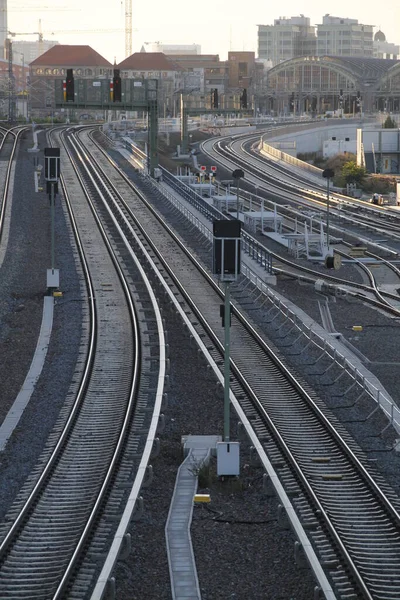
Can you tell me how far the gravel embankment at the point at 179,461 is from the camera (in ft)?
28.1

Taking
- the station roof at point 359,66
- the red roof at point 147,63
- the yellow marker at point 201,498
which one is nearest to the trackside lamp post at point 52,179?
the yellow marker at point 201,498

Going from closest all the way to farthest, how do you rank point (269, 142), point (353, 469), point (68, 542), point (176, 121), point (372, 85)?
point (68, 542) → point (353, 469) → point (269, 142) → point (176, 121) → point (372, 85)

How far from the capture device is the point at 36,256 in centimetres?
2822

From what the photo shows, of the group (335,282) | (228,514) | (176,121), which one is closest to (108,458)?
(228,514)

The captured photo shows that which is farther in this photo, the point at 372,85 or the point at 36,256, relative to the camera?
the point at 372,85

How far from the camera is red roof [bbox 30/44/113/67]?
14838cm

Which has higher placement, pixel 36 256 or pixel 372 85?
pixel 372 85

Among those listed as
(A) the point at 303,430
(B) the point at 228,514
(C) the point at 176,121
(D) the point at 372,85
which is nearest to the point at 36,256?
(A) the point at 303,430

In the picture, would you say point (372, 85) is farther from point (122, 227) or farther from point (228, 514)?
point (228, 514)

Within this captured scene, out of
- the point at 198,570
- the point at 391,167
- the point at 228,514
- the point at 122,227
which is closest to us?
the point at 198,570

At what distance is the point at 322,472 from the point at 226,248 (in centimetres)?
256

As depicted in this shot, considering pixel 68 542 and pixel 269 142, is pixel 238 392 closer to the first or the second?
pixel 68 542

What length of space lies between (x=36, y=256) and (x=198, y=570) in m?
20.2

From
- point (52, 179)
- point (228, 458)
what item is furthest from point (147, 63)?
point (228, 458)
